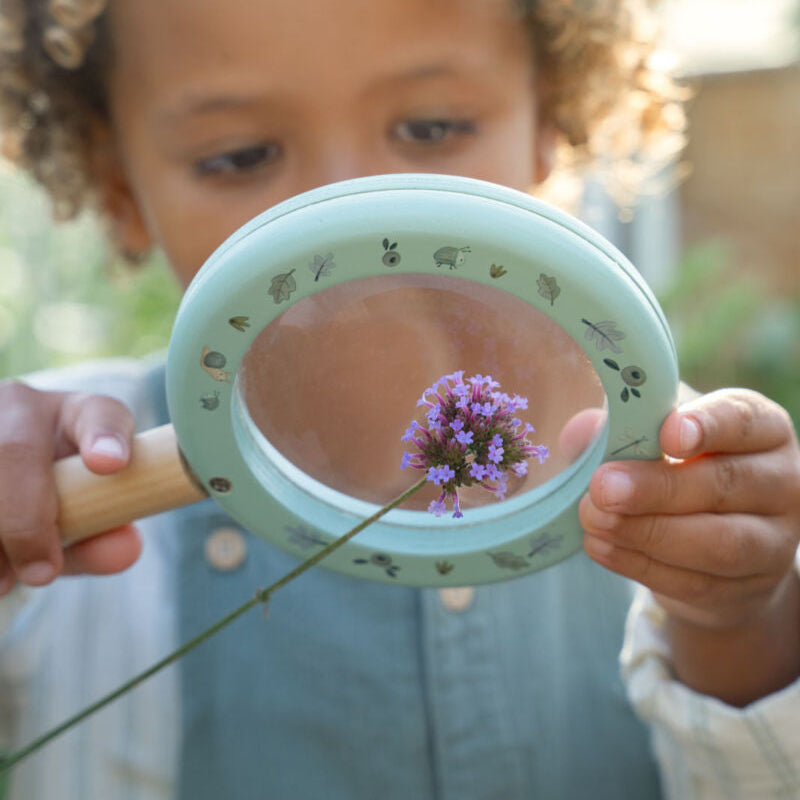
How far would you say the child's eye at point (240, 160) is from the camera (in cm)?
115

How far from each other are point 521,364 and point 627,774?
33.0 inches

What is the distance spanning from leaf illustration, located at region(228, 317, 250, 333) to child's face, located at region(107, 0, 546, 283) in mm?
487

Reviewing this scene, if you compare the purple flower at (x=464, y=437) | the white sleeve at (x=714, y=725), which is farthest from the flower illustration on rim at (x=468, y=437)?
the white sleeve at (x=714, y=725)

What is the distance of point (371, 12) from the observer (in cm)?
111

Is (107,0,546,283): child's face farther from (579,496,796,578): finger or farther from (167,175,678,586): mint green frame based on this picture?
(579,496,796,578): finger

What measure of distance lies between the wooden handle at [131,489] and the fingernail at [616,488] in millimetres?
319

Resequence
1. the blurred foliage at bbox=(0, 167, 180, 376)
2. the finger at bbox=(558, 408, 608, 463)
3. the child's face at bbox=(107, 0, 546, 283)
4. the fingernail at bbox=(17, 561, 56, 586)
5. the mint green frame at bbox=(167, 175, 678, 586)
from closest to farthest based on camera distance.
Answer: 1. the mint green frame at bbox=(167, 175, 678, 586)
2. the finger at bbox=(558, 408, 608, 463)
3. the fingernail at bbox=(17, 561, 56, 586)
4. the child's face at bbox=(107, 0, 546, 283)
5. the blurred foliage at bbox=(0, 167, 180, 376)

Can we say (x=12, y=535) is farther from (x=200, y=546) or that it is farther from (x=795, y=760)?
(x=795, y=760)

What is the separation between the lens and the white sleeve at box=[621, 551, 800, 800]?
100 cm

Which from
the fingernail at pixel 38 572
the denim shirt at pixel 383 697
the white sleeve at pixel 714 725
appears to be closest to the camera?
the fingernail at pixel 38 572

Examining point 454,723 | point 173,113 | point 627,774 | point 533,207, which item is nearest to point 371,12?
point 173,113

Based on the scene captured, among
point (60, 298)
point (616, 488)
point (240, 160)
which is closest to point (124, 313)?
point (60, 298)

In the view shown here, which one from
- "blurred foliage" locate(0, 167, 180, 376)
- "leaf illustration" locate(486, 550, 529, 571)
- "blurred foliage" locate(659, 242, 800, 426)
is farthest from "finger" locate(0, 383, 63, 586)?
"blurred foliage" locate(659, 242, 800, 426)

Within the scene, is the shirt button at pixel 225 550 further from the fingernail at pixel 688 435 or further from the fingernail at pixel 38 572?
the fingernail at pixel 688 435
